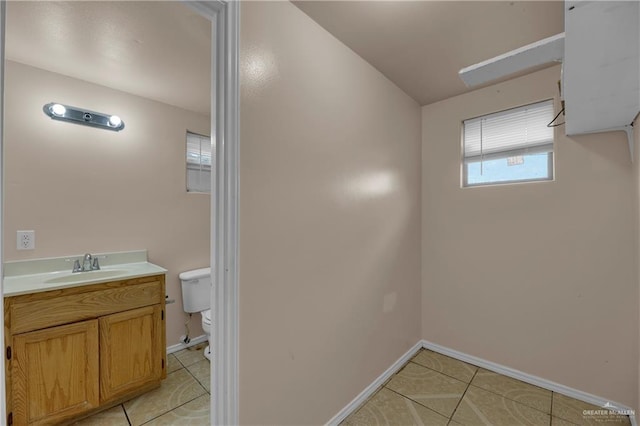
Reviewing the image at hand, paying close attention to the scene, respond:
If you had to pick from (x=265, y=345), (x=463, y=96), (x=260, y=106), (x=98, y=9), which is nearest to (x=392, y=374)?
(x=265, y=345)

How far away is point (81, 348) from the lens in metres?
1.75

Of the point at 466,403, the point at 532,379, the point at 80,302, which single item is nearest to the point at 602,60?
the point at 466,403

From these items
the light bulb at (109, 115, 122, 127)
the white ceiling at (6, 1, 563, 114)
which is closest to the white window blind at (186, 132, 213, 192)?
the light bulb at (109, 115, 122, 127)

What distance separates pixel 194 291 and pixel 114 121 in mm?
1635

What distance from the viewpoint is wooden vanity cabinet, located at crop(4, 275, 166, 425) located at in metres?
1.55

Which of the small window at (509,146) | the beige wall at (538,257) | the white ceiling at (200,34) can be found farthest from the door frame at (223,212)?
Result: the small window at (509,146)

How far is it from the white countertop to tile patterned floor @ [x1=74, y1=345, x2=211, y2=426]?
90 centimetres

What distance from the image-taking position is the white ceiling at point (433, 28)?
1.46 meters

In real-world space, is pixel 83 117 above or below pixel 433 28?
below

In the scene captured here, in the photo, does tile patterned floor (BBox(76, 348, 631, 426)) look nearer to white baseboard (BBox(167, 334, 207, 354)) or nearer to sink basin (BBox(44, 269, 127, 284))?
white baseboard (BBox(167, 334, 207, 354))

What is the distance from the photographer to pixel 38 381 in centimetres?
160

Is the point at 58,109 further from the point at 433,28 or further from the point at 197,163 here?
the point at 433,28

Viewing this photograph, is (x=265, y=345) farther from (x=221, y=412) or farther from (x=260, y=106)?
(x=260, y=106)

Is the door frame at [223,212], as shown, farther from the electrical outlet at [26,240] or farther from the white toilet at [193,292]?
the electrical outlet at [26,240]
